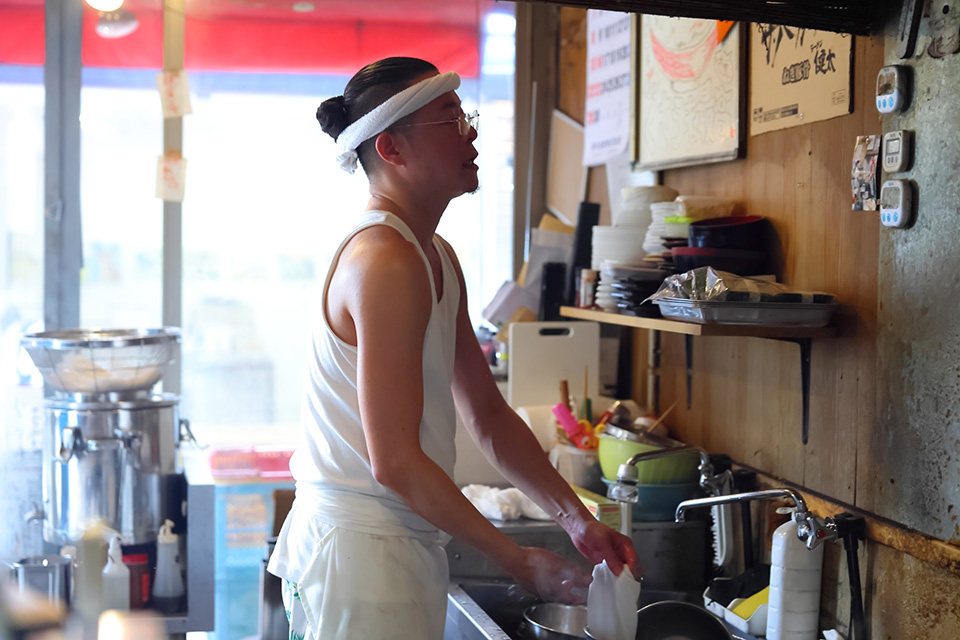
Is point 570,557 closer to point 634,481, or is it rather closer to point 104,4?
point 634,481

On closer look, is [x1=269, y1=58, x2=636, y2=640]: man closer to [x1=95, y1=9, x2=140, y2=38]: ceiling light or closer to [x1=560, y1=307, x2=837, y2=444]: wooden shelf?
[x1=560, y1=307, x2=837, y2=444]: wooden shelf

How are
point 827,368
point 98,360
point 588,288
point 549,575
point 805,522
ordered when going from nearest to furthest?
point 549,575
point 805,522
point 827,368
point 588,288
point 98,360

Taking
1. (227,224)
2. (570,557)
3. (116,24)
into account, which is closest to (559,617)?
(570,557)

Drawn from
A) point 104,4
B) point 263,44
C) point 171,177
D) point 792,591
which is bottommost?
point 792,591

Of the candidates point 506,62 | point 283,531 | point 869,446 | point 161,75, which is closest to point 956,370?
point 869,446

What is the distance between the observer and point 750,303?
1.88 metres

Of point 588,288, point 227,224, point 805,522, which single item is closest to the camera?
point 805,522

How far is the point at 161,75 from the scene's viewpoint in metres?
3.56

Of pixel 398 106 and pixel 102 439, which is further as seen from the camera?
pixel 102 439

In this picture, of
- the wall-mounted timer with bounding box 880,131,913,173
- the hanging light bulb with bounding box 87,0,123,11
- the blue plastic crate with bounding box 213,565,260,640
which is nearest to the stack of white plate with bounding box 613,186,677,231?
the wall-mounted timer with bounding box 880,131,913,173

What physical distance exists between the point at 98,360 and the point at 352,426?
1631 millimetres

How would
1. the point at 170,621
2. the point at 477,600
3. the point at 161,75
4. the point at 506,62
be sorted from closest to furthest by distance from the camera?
the point at 477,600, the point at 170,621, the point at 161,75, the point at 506,62

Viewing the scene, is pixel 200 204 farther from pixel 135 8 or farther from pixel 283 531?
pixel 283 531

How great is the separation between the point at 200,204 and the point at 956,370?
2802 mm
